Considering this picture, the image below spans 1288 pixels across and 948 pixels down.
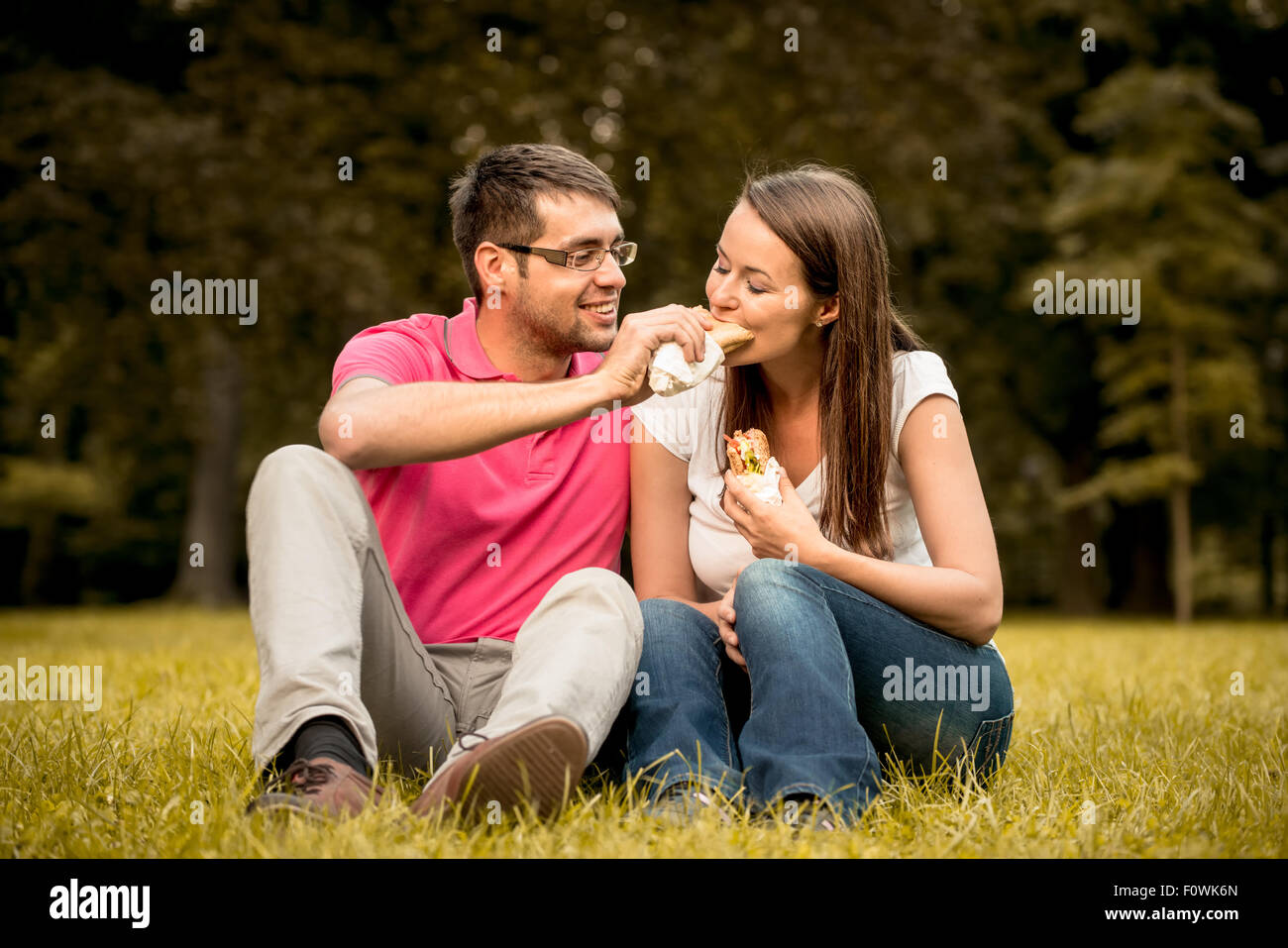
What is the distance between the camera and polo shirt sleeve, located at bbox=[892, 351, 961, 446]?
303 centimetres

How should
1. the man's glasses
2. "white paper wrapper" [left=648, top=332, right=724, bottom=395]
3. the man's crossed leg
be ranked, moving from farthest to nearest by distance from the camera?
the man's glasses → "white paper wrapper" [left=648, top=332, right=724, bottom=395] → the man's crossed leg

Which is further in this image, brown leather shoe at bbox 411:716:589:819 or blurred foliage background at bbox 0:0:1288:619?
blurred foliage background at bbox 0:0:1288:619

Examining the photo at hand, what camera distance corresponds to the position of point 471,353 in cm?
343

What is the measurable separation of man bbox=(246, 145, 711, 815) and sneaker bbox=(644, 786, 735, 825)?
0.20 meters

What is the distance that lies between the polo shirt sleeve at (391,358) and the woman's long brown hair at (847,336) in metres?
0.87

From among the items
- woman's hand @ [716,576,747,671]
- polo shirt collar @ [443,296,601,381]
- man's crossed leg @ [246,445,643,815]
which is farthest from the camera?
polo shirt collar @ [443,296,601,381]

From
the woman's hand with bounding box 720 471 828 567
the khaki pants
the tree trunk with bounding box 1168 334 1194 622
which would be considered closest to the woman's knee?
the khaki pants

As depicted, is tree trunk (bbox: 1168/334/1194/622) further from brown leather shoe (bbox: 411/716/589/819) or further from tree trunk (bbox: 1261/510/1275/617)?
brown leather shoe (bbox: 411/716/589/819)

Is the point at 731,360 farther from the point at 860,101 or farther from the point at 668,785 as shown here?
the point at 860,101

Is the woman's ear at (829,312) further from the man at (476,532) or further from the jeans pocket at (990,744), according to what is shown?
the jeans pocket at (990,744)

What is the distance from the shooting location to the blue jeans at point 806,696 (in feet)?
8.44

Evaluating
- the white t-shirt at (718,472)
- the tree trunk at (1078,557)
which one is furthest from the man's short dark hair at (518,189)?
the tree trunk at (1078,557)
